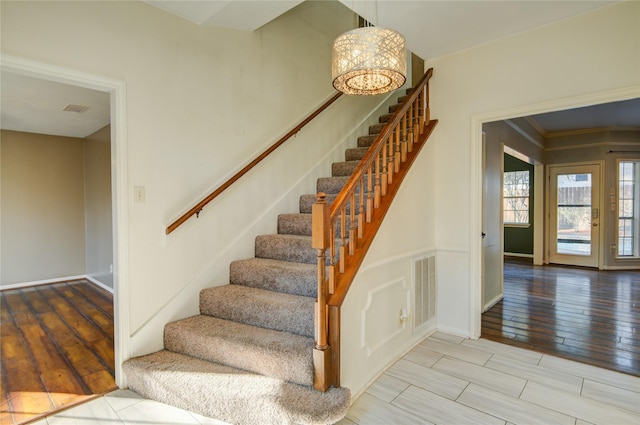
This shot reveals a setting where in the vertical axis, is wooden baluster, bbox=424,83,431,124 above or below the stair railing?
above

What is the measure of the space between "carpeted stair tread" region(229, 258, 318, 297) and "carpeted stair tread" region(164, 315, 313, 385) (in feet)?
1.21

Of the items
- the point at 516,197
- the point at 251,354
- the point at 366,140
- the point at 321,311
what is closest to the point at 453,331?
the point at 321,311

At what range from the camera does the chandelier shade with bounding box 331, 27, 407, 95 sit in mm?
1820

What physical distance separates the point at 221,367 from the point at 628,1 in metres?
3.82

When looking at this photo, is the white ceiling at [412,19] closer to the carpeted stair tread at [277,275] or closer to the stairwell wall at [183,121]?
the stairwell wall at [183,121]

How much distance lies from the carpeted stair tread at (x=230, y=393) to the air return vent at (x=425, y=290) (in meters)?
1.45

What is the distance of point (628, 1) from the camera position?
2354mm

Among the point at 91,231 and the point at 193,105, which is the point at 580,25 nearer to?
the point at 193,105

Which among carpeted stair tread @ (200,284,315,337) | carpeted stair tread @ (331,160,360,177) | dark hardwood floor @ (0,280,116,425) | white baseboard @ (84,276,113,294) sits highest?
carpeted stair tread @ (331,160,360,177)

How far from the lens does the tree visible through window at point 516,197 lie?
313 inches

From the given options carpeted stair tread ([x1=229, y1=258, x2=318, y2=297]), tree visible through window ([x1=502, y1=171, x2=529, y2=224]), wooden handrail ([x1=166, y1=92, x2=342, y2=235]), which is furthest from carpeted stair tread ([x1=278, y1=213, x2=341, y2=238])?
tree visible through window ([x1=502, y1=171, x2=529, y2=224])

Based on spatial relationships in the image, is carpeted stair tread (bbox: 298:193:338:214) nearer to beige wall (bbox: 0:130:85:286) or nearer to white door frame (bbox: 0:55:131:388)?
white door frame (bbox: 0:55:131:388)

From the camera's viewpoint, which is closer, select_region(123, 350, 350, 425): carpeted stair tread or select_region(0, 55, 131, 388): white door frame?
select_region(123, 350, 350, 425): carpeted stair tread

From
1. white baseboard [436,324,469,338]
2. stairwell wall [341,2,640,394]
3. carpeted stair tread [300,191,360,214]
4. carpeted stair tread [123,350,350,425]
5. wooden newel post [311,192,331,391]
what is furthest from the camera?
carpeted stair tread [300,191,360,214]
